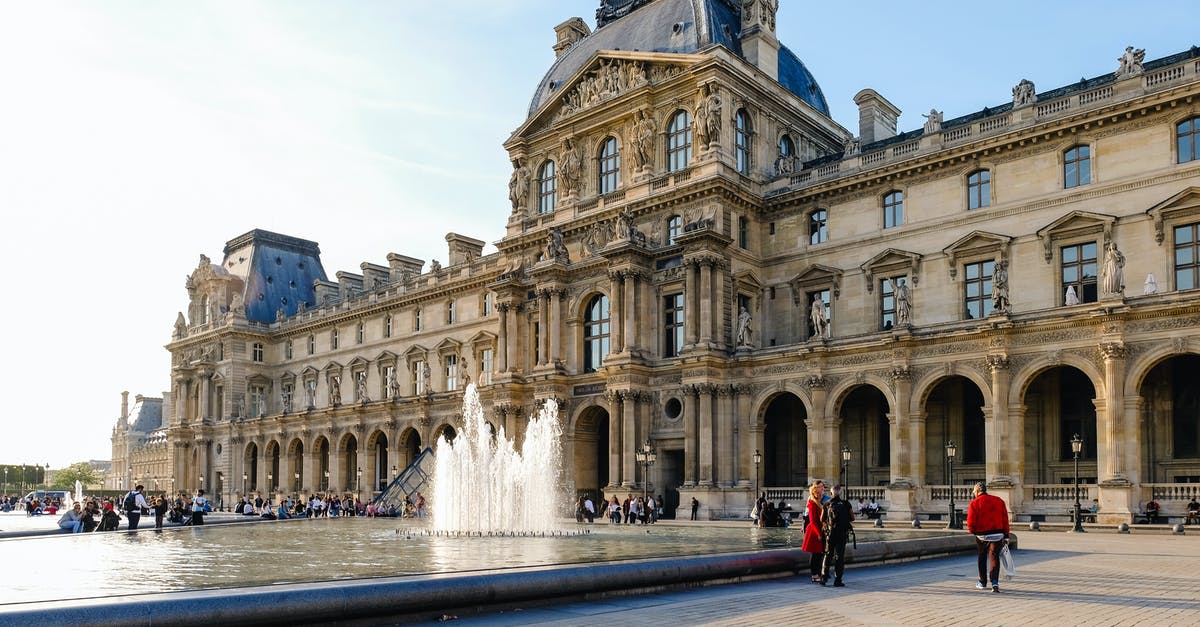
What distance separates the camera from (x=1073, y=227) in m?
38.8

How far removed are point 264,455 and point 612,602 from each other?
70.9m

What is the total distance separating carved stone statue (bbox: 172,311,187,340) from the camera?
90.4 meters

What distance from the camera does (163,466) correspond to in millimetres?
136875

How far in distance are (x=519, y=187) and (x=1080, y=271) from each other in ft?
93.2

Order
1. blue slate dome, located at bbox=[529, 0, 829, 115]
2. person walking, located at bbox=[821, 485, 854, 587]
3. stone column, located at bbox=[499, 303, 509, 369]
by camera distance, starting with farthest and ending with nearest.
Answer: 1. stone column, located at bbox=[499, 303, 509, 369]
2. blue slate dome, located at bbox=[529, 0, 829, 115]
3. person walking, located at bbox=[821, 485, 854, 587]

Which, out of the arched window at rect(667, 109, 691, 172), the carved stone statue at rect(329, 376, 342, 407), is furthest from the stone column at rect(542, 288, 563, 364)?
the carved stone statue at rect(329, 376, 342, 407)

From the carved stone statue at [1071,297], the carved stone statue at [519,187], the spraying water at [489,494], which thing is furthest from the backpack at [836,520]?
the carved stone statue at [519,187]

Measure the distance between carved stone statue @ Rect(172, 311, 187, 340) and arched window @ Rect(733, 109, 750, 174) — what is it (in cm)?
5967

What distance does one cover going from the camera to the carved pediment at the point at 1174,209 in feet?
117

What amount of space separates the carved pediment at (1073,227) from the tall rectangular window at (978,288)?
88.0 inches

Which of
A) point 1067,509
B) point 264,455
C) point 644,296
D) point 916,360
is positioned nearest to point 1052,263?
point 916,360

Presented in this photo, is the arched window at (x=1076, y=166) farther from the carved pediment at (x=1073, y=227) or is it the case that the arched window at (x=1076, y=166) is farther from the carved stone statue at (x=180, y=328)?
the carved stone statue at (x=180, y=328)

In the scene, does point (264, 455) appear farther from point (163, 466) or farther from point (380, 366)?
point (163, 466)

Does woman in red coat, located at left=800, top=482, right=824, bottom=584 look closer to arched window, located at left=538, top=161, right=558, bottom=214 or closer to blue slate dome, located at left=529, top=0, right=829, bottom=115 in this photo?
blue slate dome, located at left=529, top=0, right=829, bottom=115
